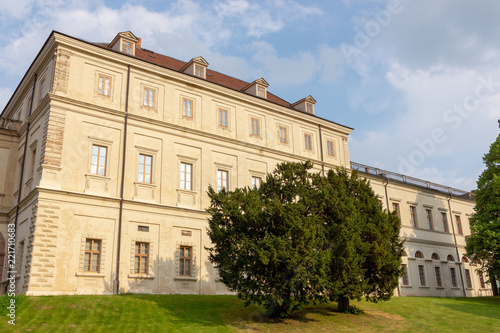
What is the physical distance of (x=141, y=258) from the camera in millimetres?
26312

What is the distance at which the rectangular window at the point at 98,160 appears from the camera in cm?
2614

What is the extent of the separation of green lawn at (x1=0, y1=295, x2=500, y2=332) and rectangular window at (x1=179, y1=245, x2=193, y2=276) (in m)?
2.43

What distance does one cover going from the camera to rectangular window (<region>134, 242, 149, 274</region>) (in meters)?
26.1

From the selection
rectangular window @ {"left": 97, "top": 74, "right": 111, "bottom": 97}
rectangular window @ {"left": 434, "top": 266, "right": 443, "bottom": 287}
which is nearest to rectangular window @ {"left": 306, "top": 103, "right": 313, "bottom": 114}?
rectangular window @ {"left": 97, "top": 74, "right": 111, "bottom": 97}

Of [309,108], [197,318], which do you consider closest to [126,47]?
[309,108]

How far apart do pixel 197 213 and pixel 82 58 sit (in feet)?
38.8

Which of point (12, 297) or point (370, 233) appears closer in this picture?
point (12, 297)

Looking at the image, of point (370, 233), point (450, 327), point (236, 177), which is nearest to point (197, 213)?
point (236, 177)

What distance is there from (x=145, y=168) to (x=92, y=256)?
245 inches

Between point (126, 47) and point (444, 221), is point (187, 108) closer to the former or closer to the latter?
point (126, 47)

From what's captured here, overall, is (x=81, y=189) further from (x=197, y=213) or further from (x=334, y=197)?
(x=334, y=197)

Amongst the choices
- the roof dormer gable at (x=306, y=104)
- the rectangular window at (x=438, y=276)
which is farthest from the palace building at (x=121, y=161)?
the rectangular window at (x=438, y=276)

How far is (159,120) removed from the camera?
95.5 feet

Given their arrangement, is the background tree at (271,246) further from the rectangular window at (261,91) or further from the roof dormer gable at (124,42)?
the rectangular window at (261,91)
